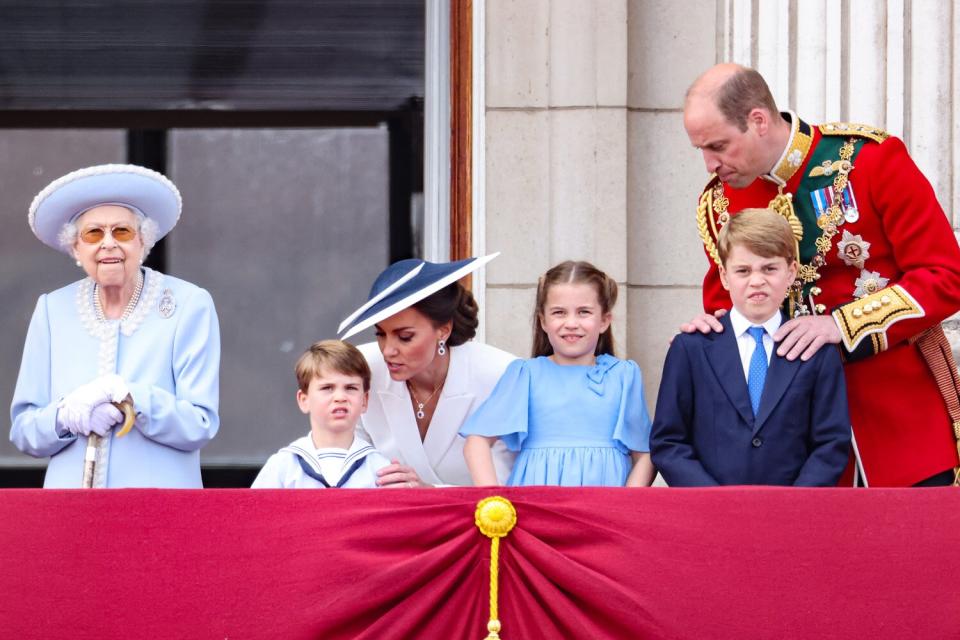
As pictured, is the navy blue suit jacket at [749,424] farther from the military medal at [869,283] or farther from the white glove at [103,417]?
the white glove at [103,417]

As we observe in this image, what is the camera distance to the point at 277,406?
7184mm

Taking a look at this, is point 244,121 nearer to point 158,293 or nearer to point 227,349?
point 227,349

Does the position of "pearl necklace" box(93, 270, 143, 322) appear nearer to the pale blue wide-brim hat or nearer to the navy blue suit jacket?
the pale blue wide-brim hat

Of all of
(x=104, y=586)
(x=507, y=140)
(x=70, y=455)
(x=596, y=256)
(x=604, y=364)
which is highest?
(x=507, y=140)

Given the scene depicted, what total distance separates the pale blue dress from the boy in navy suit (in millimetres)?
224

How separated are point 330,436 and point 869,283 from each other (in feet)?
4.55

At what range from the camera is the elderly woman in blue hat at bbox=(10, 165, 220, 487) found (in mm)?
3984

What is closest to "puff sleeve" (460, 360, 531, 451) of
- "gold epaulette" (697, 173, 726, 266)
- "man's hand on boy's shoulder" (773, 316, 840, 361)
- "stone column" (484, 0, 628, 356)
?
"gold epaulette" (697, 173, 726, 266)

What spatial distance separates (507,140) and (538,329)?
1771 mm

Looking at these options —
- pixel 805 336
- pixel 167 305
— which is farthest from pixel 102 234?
pixel 805 336

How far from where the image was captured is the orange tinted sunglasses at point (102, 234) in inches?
162

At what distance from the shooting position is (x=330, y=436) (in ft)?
Result: 13.4

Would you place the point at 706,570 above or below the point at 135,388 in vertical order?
below

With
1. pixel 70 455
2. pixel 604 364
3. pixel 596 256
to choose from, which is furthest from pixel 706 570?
pixel 596 256
